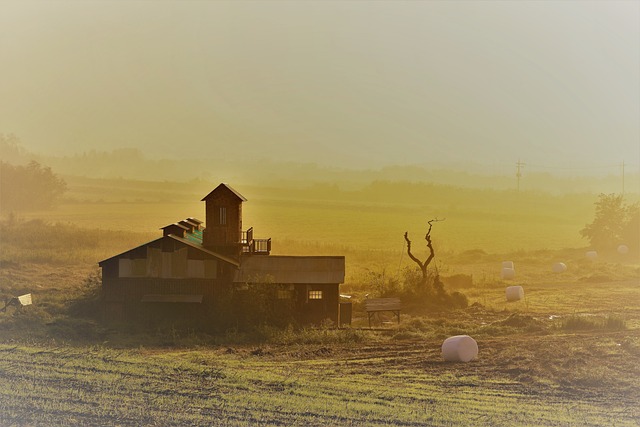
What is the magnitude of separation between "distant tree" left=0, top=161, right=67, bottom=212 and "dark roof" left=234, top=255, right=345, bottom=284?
19.6 meters

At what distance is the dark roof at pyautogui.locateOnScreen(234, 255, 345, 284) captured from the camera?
4119cm

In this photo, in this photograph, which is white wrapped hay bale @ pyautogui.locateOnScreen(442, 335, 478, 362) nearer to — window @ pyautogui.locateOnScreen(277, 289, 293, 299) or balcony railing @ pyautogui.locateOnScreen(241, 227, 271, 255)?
window @ pyautogui.locateOnScreen(277, 289, 293, 299)

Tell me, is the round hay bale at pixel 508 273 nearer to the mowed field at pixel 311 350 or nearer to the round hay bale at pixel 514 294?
the mowed field at pixel 311 350

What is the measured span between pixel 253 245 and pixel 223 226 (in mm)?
2279

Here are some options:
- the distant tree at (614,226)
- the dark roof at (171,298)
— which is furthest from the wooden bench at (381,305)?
the distant tree at (614,226)

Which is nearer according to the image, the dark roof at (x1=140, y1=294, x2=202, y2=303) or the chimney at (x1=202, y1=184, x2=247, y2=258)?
the dark roof at (x1=140, y1=294, x2=202, y2=303)

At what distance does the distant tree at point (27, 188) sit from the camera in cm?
5562

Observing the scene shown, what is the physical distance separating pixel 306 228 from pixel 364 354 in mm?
25114

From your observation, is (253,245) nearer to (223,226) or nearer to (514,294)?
(223,226)

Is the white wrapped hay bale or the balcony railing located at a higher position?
the balcony railing

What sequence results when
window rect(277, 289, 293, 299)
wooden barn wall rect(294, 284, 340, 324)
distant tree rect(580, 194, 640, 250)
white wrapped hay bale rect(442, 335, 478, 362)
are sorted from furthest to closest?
distant tree rect(580, 194, 640, 250)
wooden barn wall rect(294, 284, 340, 324)
window rect(277, 289, 293, 299)
white wrapped hay bale rect(442, 335, 478, 362)

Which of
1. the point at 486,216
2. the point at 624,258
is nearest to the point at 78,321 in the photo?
the point at 486,216

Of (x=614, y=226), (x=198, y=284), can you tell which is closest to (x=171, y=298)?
(x=198, y=284)

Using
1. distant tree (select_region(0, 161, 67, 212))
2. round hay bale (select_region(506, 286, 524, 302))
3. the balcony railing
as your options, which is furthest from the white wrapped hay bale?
distant tree (select_region(0, 161, 67, 212))
